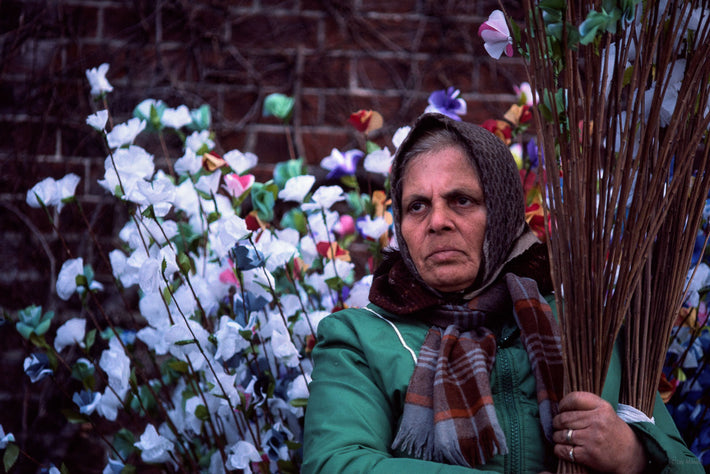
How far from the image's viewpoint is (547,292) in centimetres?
143

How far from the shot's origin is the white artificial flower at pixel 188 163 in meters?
1.65

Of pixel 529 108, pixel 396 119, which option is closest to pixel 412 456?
pixel 529 108

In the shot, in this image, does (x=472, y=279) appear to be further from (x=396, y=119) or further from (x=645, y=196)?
(x=396, y=119)

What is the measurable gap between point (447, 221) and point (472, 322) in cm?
20

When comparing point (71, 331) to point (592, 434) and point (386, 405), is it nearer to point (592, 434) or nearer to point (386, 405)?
point (386, 405)

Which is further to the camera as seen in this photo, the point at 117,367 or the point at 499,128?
the point at 499,128

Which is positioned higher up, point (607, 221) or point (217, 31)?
point (217, 31)

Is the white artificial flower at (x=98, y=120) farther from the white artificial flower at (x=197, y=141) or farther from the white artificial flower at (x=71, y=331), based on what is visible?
the white artificial flower at (x=71, y=331)

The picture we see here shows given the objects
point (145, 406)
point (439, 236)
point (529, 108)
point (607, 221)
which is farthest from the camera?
point (529, 108)

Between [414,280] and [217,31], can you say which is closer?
[414,280]

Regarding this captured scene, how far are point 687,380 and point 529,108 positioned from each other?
78 centimetres

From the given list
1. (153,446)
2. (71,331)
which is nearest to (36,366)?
(71,331)

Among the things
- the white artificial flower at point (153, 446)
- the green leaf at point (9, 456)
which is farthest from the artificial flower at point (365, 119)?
the green leaf at point (9, 456)

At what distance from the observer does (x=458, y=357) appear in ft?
4.20
